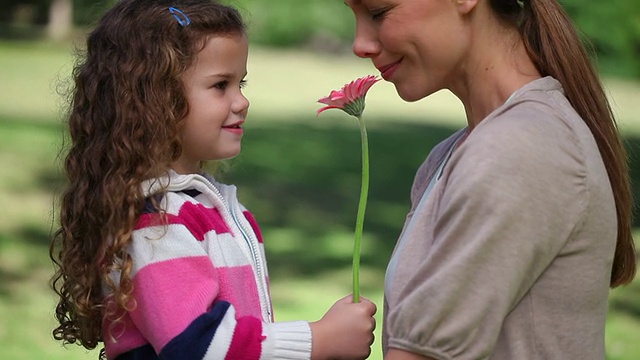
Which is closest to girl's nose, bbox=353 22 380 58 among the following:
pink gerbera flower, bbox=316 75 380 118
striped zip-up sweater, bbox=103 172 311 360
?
pink gerbera flower, bbox=316 75 380 118

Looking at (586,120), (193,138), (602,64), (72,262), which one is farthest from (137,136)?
(602,64)

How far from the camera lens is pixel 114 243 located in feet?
9.22

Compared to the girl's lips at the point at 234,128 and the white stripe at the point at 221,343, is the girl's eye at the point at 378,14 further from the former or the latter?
the white stripe at the point at 221,343

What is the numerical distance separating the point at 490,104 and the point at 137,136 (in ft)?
3.12

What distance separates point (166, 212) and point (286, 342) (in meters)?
0.46

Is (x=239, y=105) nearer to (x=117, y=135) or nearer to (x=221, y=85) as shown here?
(x=221, y=85)

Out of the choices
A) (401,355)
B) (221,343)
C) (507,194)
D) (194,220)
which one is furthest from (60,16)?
(507,194)

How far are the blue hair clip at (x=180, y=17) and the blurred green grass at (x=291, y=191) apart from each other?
0.47 m

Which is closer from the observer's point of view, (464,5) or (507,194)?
(507,194)

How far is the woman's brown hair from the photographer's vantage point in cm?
259

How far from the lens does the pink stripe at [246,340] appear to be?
280 centimetres

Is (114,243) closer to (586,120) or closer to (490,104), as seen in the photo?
(490,104)

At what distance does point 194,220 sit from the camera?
295 centimetres

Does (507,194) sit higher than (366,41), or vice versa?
(366,41)
